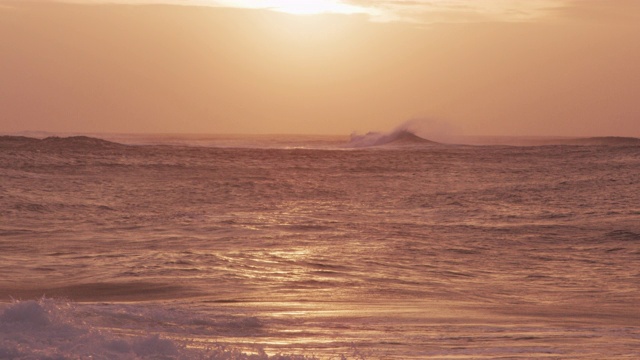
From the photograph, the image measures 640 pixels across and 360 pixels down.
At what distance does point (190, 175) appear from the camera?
3030cm

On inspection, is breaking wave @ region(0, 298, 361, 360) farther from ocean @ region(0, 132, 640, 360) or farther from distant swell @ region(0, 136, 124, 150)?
distant swell @ region(0, 136, 124, 150)

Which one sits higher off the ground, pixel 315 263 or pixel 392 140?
pixel 392 140

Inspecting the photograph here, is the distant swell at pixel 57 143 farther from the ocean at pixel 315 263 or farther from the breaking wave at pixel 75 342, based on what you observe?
the breaking wave at pixel 75 342

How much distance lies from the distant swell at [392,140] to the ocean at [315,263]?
2257cm

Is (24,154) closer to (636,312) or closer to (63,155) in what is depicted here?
(63,155)

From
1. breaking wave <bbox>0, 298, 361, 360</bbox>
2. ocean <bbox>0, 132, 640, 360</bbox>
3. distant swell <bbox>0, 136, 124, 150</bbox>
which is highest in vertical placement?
distant swell <bbox>0, 136, 124, 150</bbox>

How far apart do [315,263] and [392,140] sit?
142 feet

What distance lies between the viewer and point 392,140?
5588 cm

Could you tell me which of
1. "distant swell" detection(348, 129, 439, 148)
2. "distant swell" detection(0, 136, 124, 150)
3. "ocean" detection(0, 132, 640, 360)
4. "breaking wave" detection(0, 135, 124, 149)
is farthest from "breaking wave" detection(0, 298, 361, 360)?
"distant swell" detection(348, 129, 439, 148)

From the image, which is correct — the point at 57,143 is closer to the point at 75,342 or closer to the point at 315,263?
the point at 315,263

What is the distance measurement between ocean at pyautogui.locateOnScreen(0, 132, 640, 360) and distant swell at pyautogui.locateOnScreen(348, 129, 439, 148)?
22569 mm

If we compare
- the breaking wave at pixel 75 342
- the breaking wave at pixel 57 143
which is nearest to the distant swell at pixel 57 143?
the breaking wave at pixel 57 143

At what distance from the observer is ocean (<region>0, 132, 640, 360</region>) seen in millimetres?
7398

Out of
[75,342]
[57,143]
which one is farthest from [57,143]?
[75,342]
